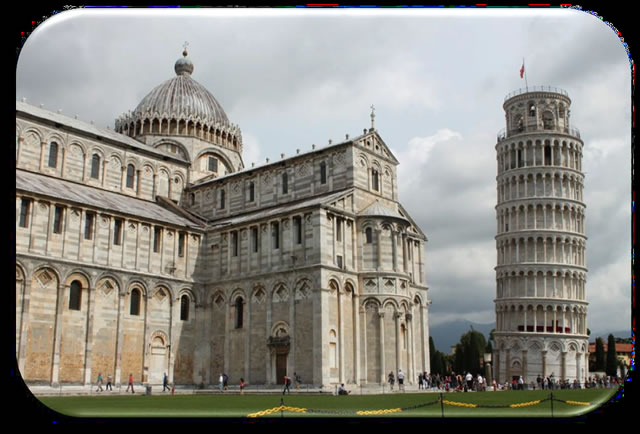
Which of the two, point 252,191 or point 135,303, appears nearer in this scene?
point 135,303

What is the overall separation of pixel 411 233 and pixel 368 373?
42.3ft

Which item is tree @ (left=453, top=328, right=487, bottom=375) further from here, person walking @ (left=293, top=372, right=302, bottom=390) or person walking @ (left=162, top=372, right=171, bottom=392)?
person walking @ (left=162, top=372, right=171, bottom=392)

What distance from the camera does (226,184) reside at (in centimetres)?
5491

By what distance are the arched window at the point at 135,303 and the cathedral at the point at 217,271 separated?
13 centimetres

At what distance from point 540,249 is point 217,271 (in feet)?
141

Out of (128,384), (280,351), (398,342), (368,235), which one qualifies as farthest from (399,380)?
(128,384)

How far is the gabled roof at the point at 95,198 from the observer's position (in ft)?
138

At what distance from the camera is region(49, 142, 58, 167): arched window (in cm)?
4916

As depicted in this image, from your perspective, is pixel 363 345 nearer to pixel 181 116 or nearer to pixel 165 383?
pixel 165 383

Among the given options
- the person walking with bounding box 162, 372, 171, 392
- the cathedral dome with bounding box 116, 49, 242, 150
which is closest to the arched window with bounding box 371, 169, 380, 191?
the cathedral dome with bounding box 116, 49, 242, 150

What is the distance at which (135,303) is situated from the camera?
4500cm

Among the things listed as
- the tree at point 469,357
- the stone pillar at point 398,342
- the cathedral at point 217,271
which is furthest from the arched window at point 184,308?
the tree at point 469,357

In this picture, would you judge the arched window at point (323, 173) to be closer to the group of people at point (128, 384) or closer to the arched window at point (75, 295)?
the group of people at point (128, 384)
